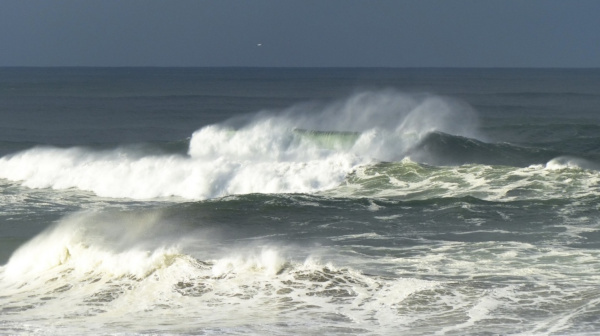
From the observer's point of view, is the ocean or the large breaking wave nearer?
the ocean

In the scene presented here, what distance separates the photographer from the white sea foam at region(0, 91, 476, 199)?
1009 inches

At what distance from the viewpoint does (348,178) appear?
25828 mm

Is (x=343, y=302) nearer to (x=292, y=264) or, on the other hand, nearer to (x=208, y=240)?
(x=292, y=264)

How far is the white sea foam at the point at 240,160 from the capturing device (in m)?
25.6

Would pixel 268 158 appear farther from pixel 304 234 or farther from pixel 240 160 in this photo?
pixel 304 234

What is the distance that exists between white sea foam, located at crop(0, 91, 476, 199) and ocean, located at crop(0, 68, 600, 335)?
0.09m

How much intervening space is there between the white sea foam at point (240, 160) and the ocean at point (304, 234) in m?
0.09

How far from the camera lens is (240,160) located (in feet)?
101

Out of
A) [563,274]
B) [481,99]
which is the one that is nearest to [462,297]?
[563,274]

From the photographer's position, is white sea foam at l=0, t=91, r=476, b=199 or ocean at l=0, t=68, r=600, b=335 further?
white sea foam at l=0, t=91, r=476, b=199

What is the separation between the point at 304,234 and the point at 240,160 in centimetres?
1248

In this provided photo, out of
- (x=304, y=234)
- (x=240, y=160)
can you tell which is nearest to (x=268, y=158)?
(x=240, y=160)

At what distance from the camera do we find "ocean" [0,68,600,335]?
1206 centimetres

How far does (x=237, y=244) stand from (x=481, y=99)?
5885 cm
